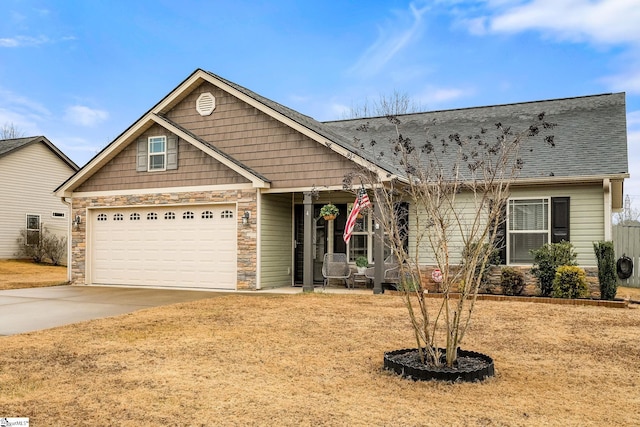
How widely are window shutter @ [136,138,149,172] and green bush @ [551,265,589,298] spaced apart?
420 inches

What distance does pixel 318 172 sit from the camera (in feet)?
43.4

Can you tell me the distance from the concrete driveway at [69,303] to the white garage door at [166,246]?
0.74m

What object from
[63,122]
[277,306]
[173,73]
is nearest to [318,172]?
[277,306]

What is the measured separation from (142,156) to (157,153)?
20.7 inches

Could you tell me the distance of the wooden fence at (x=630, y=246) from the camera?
57.0 ft

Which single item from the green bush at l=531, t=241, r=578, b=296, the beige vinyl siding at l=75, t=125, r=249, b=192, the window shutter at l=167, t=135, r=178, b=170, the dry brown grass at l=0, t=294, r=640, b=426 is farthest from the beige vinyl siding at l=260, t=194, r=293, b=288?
the green bush at l=531, t=241, r=578, b=296

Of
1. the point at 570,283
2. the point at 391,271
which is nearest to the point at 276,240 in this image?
the point at 391,271

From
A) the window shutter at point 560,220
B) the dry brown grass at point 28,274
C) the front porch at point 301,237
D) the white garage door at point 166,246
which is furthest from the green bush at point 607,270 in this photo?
the dry brown grass at point 28,274

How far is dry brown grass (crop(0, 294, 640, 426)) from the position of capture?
4.30 metres

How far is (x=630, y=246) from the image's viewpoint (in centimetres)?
1772

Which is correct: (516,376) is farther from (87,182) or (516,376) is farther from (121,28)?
(121,28)

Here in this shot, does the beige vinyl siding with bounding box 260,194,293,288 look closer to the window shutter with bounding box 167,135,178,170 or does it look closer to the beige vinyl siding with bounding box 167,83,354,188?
the beige vinyl siding with bounding box 167,83,354,188

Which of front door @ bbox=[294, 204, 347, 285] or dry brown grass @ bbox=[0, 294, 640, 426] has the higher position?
front door @ bbox=[294, 204, 347, 285]

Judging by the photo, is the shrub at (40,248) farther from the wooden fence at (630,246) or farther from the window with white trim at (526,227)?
the wooden fence at (630,246)
